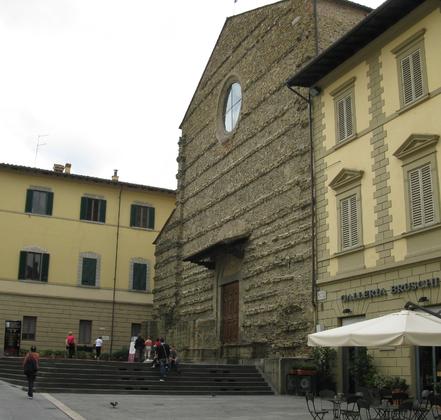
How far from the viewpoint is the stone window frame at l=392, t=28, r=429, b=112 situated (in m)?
16.0

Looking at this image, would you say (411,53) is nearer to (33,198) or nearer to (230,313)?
(230,313)

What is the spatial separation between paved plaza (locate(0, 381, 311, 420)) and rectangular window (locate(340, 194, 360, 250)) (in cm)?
457

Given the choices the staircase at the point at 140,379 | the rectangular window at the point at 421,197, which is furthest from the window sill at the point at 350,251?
the staircase at the point at 140,379

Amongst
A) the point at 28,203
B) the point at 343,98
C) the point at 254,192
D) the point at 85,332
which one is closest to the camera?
the point at 343,98

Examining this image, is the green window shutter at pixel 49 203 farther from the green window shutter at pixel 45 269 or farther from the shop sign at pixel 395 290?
the shop sign at pixel 395 290

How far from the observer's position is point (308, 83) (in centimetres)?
2100

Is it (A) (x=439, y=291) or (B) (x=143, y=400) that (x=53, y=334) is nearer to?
(B) (x=143, y=400)

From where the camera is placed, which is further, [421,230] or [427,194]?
[427,194]

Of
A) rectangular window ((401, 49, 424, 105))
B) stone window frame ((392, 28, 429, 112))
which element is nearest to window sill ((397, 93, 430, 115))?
stone window frame ((392, 28, 429, 112))

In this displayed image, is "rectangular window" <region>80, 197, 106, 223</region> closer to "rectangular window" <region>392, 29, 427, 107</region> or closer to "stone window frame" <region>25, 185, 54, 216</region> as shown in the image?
"stone window frame" <region>25, 185, 54, 216</region>

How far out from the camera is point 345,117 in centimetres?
1914

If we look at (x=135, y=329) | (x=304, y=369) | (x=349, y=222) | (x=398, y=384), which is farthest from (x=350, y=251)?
(x=135, y=329)

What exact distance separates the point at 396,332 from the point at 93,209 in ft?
101

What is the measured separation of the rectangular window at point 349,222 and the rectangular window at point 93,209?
23.4 m
